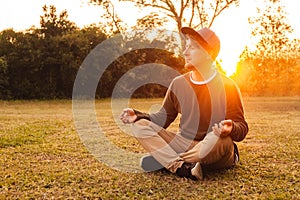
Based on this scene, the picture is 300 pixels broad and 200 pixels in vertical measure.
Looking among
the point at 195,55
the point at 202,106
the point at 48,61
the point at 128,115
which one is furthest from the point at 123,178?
the point at 48,61

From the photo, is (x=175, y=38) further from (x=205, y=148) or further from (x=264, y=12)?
(x=205, y=148)

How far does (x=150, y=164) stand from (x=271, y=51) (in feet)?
68.7

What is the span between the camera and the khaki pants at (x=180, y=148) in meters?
3.53

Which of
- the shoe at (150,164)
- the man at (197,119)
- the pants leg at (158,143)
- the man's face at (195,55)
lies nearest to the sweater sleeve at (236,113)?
the man at (197,119)

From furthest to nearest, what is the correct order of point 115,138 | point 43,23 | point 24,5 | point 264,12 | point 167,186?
point 43,23 → point 264,12 → point 24,5 → point 115,138 → point 167,186

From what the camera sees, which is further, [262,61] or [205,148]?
[262,61]

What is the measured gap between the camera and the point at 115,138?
689cm

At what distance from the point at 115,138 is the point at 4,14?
15.2 metres

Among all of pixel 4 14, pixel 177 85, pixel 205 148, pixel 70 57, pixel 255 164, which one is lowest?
pixel 255 164

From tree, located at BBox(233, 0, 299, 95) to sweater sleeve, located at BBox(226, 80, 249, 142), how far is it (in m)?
20.2

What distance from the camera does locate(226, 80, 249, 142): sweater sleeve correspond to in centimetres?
353

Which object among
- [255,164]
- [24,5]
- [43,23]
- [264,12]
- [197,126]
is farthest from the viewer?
[43,23]

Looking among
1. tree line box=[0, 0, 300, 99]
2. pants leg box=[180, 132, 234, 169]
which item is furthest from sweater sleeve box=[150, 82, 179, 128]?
tree line box=[0, 0, 300, 99]

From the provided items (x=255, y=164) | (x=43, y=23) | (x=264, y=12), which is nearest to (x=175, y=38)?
(x=264, y=12)
